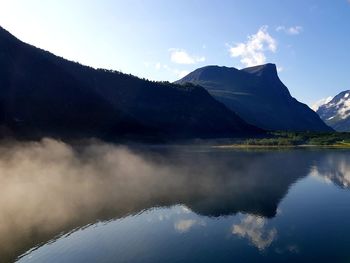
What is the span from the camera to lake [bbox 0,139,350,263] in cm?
4525

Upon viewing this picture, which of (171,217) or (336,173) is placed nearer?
(171,217)

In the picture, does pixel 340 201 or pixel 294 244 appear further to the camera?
pixel 340 201

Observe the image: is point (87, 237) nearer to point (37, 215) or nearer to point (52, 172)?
point (37, 215)

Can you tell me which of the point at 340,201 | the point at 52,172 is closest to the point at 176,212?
the point at 340,201

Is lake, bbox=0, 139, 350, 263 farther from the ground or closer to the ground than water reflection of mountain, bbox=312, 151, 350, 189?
closer to the ground

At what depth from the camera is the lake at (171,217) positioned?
45.2 m

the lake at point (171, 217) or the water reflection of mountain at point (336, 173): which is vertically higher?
the water reflection of mountain at point (336, 173)

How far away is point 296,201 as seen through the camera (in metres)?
76.6

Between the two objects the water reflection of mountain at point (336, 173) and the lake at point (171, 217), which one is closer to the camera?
the lake at point (171, 217)

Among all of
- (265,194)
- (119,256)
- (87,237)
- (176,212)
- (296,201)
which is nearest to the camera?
(119,256)

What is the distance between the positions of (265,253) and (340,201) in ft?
125

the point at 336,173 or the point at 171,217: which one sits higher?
the point at 336,173

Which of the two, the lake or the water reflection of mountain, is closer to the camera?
the lake

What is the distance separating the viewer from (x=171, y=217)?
63.5 meters
